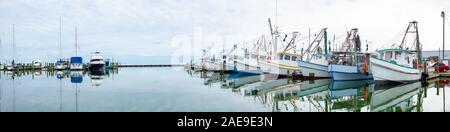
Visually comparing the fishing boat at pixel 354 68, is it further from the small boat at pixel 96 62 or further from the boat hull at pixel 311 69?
the small boat at pixel 96 62

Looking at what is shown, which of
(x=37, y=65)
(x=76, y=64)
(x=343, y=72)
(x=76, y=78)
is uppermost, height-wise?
(x=76, y=64)

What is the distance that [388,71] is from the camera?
22.6m

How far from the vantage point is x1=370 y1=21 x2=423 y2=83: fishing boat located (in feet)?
74.0

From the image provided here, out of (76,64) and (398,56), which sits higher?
(398,56)

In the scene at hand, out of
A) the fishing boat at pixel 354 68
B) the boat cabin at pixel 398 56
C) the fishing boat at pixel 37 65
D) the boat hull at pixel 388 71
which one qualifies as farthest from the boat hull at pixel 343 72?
the fishing boat at pixel 37 65

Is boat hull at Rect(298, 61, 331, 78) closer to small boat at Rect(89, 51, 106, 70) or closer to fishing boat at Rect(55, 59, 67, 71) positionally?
small boat at Rect(89, 51, 106, 70)

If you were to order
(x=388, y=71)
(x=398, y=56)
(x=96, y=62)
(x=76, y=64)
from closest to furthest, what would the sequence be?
(x=388, y=71) < (x=398, y=56) < (x=96, y=62) < (x=76, y=64)

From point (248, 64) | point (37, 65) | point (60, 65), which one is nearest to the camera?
point (248, 64)

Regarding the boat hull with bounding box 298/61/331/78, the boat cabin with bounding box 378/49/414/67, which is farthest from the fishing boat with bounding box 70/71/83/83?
the boat cabin with bounding box 378/49/414/67

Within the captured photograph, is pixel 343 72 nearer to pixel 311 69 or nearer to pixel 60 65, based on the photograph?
pixel 311 69

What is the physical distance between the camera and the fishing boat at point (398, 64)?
2255cm

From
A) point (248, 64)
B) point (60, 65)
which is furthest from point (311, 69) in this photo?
point (60, 65)

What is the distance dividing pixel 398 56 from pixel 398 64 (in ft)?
3.19
